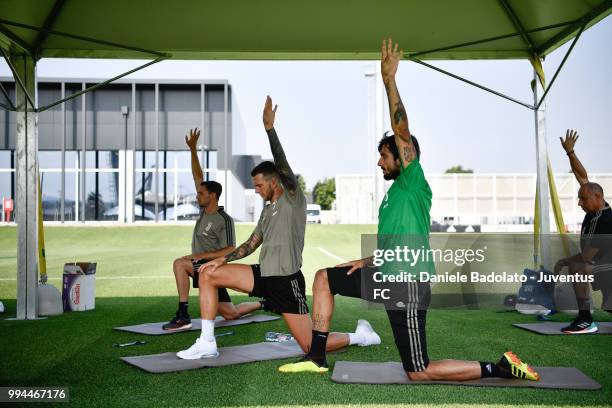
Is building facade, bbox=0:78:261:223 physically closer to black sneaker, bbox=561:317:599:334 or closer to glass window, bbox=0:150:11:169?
glass window, bbox=0:150:11:169

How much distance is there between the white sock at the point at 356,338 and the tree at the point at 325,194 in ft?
300

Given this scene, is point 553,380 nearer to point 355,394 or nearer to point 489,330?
point 355,394

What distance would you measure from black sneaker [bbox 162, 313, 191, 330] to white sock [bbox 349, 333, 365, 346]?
2.20 meters

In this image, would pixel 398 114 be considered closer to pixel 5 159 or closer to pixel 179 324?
pixel 179 324

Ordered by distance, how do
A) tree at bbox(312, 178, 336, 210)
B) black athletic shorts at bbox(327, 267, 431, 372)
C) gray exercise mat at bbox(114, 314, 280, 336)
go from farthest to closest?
tree at bbox(312, 178, 336, 210)
gray exercise mat at bbox(114, 314, 280, 336)
black athletic shorts at bbox(327, 267, 431, 372)

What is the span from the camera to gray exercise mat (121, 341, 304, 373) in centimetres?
525

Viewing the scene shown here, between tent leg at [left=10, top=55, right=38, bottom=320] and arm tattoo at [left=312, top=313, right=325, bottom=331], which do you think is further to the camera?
tent leg at [left=10, top=55, right=38, bottom=320]

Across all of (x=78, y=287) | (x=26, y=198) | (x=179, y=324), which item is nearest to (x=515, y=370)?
(x=179, y=324)

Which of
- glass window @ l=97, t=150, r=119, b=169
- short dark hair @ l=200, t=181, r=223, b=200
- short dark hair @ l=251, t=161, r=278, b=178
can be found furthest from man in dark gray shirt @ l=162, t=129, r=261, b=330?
glass window @ l=97, t=150, r=119, b=169

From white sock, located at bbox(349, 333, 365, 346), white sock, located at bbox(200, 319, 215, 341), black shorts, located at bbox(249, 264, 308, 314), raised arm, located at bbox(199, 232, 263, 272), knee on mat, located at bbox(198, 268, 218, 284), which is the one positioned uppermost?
raised arm, located at bbox(199, 232, 263, 272)

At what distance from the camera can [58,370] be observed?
205 inches

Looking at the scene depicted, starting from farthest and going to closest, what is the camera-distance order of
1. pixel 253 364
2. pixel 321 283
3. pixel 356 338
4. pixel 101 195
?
pixel 101 195 < pixel 356 338 < pixel 253 364 < pixel 321 283

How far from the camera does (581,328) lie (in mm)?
6984

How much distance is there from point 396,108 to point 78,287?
6.66 metres
